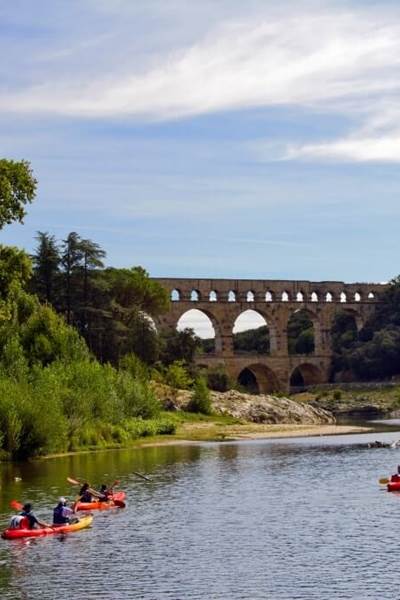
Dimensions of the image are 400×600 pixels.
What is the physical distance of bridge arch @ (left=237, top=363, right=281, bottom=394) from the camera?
135 meters

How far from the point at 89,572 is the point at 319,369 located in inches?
4542

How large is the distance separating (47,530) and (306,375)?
11169 cm

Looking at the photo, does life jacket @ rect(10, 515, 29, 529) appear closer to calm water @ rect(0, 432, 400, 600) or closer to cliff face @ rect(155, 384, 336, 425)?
calm water @ rect(0, 432, 400, 600)

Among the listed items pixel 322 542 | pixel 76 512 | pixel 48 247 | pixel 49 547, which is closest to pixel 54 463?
pixel 76 512

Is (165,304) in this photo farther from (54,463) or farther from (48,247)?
(54,463)

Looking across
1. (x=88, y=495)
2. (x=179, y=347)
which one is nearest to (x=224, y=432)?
(x=179, y=347)

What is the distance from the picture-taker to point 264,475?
45.8 metres

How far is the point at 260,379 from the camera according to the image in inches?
5418

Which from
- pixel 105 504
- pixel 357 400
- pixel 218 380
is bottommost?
pixel 105 504

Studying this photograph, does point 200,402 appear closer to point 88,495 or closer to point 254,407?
point 254,407

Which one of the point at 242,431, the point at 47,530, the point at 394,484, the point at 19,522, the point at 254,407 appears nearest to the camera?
the point at 19,522

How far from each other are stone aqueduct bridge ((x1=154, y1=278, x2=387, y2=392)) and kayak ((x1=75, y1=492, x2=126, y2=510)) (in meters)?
89.4

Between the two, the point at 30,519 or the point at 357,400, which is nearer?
the point at 30,519

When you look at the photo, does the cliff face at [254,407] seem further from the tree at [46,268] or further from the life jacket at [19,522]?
the life jacket at [19,522]
